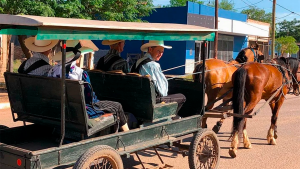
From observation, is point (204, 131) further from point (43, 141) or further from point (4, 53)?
point (4, 53)

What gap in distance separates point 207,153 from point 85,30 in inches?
101

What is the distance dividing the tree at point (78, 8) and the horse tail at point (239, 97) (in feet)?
17.6

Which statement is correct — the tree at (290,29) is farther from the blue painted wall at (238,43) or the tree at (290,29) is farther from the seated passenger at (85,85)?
the seated passenger at (85,85)

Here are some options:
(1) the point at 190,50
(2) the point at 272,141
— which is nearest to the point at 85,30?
(2) the point at 272,141

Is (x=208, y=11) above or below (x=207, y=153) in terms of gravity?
above

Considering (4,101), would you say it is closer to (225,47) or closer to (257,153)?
(257,153)

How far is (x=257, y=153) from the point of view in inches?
257

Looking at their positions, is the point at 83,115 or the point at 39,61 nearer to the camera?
the point at 83,115

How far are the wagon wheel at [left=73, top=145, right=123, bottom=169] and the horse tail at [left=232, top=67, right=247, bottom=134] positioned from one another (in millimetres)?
3206

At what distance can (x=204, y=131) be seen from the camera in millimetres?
4918

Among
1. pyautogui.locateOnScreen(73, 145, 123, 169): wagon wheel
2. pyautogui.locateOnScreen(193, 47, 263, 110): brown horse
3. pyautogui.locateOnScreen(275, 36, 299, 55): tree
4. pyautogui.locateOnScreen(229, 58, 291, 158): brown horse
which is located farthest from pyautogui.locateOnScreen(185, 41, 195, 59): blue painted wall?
pyautogui.locateOnScreen(73, 145, 123, 169): wagon wheel

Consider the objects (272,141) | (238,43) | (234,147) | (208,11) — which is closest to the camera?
(234,147)

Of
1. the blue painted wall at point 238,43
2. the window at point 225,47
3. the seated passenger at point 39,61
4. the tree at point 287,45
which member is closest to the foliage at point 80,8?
the seated passenger at point 39,61

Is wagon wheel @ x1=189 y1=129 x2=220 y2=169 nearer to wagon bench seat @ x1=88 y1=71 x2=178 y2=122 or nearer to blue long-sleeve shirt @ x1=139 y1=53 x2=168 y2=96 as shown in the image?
wagon bench seat @ x1=88 y1=71 x2=178 y2=122
